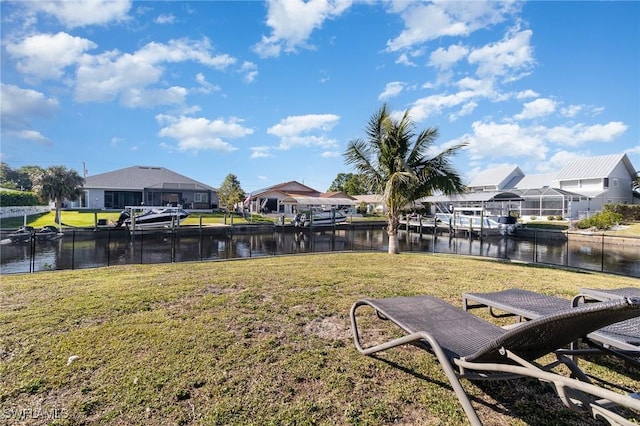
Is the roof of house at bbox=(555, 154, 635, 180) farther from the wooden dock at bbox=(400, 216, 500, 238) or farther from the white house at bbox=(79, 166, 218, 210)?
the white house at bbox=(79, 166, 218, 210)

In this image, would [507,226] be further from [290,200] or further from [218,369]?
[218,369]

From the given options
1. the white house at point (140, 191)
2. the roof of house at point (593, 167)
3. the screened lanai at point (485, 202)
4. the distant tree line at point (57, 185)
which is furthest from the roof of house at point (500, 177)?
the distant tree line at point (57, 185)

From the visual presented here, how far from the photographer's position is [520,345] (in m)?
1.68

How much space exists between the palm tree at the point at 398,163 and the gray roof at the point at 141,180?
2807 centimetres

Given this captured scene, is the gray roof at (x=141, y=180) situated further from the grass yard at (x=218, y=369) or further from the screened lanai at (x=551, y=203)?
the screened lanai at (x=551, y=203)

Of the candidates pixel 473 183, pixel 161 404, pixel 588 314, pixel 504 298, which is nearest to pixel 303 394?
pixel 161 404

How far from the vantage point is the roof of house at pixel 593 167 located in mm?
31516

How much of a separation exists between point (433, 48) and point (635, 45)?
299 inches

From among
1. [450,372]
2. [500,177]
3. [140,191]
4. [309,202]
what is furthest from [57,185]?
[500,177]

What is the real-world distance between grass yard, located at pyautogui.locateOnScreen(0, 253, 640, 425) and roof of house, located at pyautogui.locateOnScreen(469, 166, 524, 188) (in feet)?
137

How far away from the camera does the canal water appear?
38.9ft

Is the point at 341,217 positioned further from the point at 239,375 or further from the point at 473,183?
the point at 239,375

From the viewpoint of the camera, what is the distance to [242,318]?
332cm

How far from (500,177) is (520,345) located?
44.1 m
